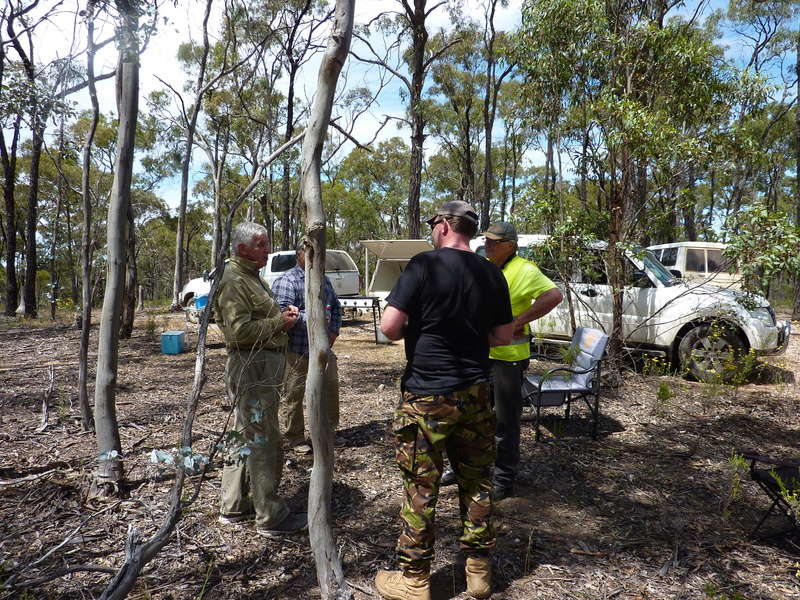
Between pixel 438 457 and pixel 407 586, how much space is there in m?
0.58

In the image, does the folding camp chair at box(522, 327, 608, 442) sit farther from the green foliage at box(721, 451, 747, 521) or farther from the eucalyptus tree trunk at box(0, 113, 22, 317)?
the eucalyptus tree trunk at box(0, 113, 22, 317)

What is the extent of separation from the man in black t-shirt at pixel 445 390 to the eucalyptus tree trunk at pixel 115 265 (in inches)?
73.0

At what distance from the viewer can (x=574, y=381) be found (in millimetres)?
4469

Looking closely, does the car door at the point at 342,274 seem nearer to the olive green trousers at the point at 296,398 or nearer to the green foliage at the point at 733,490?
A: the olive green trousers at the point at 296,398

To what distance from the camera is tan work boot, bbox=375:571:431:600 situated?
7.47 ft

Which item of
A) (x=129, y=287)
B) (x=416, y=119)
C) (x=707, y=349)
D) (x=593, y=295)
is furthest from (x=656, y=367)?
(x=416, y=119)

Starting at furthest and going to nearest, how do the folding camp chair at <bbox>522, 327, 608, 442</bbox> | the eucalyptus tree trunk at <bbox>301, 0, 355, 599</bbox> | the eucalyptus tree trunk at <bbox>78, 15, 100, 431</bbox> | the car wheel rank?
the car wheel < the folding camp chair at <bbox>522, 327, 608, 442</bbox> < the eucalyptus tree trunk at <bbox>78, 15, 100, 431</bbox> < the eucalyptus tree trunk at <bbox>301, 0, 355, 599</bbox>

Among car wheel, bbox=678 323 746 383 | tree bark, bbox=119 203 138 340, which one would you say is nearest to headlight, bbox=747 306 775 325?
car wheel, bbox=678 323 746 383

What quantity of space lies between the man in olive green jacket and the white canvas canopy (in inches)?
244

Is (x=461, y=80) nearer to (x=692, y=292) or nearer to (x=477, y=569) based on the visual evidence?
(x=692, y=292)

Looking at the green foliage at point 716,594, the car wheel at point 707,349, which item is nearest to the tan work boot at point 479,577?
the green foliage at point 716,594

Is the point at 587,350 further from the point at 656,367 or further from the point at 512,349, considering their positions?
the point at 656,367

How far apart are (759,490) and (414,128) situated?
420 inches

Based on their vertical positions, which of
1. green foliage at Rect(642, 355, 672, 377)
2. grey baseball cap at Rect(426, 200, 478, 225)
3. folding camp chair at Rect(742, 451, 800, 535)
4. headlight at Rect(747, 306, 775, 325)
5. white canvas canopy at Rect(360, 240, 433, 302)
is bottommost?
folding camp chair at Rect(742, 451, 800, 535)
